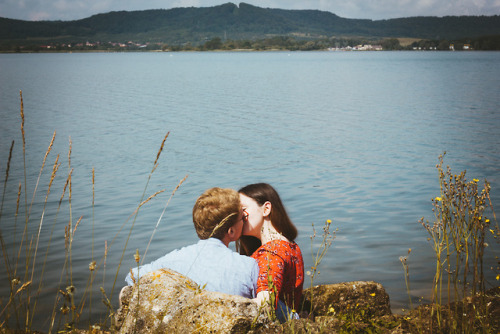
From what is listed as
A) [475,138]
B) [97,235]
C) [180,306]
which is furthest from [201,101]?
[180,306]

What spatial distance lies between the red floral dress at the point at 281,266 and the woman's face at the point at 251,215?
11.4 inches

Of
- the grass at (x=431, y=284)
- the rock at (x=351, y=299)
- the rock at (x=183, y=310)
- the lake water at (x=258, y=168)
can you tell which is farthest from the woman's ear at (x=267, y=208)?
the lake water at (x=258, y=168)

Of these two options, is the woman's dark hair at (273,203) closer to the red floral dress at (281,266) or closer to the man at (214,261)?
the red floral dress at (281,266)

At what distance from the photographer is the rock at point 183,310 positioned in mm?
2859

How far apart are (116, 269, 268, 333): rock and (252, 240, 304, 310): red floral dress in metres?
0.82

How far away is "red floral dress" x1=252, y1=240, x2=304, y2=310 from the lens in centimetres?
389

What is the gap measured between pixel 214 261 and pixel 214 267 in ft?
0.14

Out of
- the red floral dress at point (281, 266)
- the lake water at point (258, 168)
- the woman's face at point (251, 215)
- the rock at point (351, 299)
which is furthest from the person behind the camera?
the lake water at point (258, 168)

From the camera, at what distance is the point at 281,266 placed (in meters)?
4.02

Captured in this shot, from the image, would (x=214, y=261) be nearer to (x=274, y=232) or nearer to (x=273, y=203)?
(x=274, y=232)

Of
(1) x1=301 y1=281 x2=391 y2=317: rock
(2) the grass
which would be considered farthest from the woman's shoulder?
(1) x1=301 y1=281 x2=391 y2=317: rock

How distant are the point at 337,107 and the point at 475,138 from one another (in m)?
12.5

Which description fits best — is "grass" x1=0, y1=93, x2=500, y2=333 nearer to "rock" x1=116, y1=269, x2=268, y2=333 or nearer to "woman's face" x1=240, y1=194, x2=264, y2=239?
"rock" x1=116, y1=269, x2=268, y2=333

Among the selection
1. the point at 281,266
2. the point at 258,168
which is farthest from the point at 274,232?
the point at 258,168
